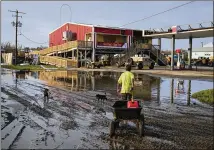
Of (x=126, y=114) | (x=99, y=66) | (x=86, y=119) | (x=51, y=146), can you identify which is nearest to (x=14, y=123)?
(x=86, y=119)

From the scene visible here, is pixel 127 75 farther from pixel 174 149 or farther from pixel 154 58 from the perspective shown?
pixel 154 58

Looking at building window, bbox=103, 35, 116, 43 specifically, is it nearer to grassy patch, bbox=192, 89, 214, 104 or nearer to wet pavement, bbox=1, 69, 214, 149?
grassy patch, bbox=192, 89, 214, 104

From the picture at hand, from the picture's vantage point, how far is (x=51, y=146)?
741cm

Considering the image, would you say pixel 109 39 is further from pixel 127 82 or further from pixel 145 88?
pixel 127 82

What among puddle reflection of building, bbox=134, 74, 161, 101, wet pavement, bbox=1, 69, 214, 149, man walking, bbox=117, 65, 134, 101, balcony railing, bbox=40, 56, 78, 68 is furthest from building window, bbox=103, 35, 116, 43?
man walking, bbox=117, 65, 134, 101

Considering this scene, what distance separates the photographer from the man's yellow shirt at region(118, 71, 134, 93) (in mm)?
9930

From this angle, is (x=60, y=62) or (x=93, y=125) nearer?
(x=93, y=125)

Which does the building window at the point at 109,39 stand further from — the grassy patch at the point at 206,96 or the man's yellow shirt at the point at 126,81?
the man's yellow shirt at the point at 126,81

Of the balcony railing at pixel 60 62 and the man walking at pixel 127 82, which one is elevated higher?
the balcony railing at pixel 60 62

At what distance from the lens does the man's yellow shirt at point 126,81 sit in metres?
9.93

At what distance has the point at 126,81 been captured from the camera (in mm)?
10016

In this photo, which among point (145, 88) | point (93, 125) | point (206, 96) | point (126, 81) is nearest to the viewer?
point (93, 125)

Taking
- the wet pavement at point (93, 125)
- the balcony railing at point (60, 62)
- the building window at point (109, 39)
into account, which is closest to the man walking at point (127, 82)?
the wet pavement at point (93, 125)

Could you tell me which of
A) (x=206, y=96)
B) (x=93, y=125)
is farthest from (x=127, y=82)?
(x=206, y=96)
